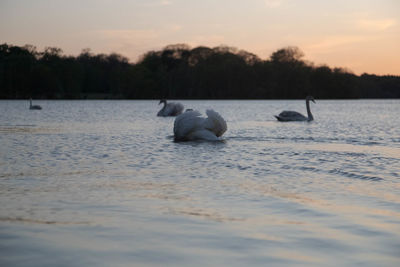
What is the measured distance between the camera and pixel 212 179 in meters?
8.82

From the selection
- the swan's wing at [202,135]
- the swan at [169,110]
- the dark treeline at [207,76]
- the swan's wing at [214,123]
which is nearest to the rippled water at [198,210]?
the swan's wing at [202,135]

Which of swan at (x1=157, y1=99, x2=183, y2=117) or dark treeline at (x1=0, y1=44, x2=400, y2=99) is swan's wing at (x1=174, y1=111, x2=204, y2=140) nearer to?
swan at (x1=157, y1=99, x2=183, y2=117)

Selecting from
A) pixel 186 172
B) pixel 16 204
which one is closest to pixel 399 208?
pixel 186 172

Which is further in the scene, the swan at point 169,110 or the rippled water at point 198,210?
the swan at point 169,110

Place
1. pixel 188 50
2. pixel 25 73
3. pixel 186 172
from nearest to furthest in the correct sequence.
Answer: pixel 186 172 → pixel 25 73 → pixel 188 50

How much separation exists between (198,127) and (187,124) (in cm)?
36

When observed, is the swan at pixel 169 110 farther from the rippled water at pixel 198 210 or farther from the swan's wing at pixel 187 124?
the rippled water at pixel 198 210

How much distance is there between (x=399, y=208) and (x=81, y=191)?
4219mm

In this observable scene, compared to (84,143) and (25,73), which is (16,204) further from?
(25,73)

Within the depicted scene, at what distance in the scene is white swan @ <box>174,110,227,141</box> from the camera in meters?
16.2

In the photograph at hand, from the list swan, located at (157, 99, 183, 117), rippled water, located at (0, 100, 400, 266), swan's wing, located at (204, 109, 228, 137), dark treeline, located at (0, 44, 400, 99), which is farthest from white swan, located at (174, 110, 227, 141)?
dark treeline, located at (0, 44, 400, 99)

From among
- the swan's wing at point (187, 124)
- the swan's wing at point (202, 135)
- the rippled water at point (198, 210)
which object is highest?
the swan's wing at point (187, 124)

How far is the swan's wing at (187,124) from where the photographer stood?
16.3m

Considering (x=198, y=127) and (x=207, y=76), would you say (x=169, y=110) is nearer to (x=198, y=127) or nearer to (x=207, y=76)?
(x=198, y=127)
